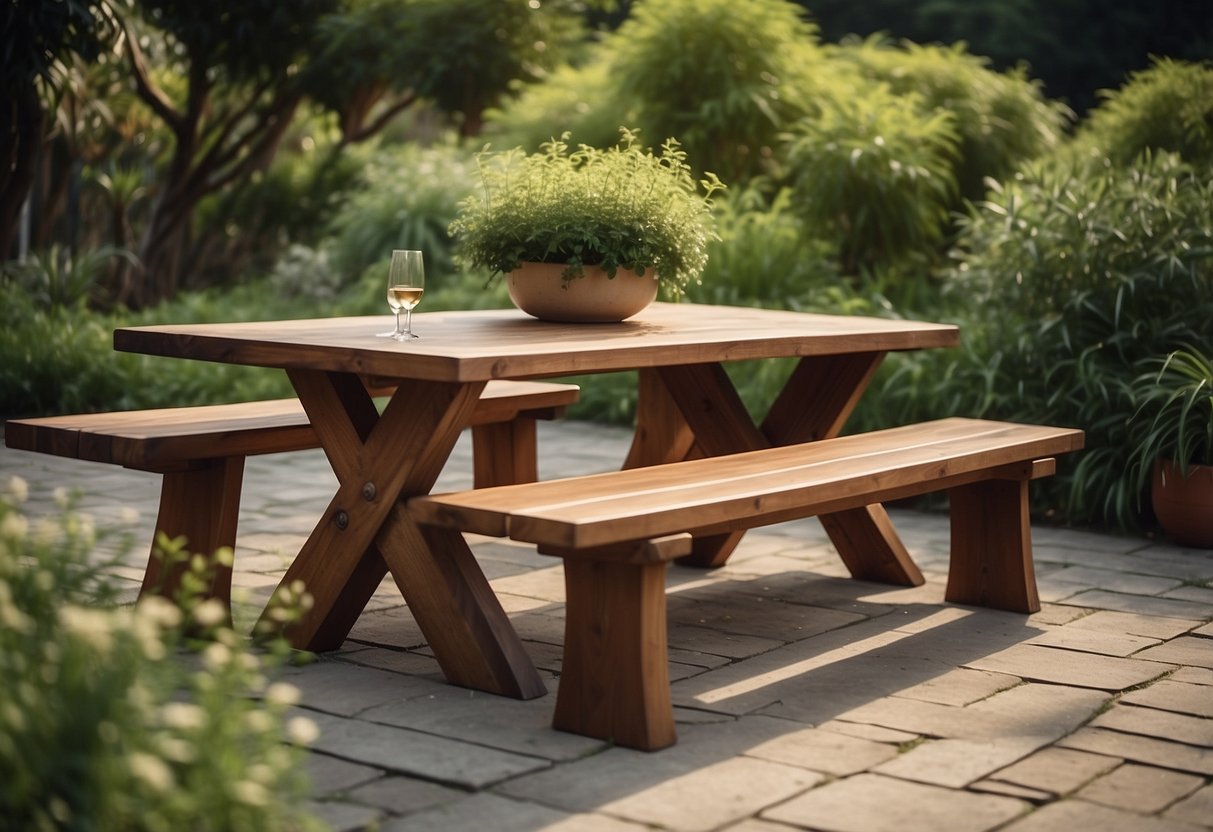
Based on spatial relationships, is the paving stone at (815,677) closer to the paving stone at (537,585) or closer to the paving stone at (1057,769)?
the paving stone at (1057,769)

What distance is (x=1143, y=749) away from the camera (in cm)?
302

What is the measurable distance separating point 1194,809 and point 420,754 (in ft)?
4.77

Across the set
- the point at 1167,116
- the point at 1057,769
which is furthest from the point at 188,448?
the point at 1167,116

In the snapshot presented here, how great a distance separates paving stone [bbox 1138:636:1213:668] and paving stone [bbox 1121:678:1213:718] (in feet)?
0.70

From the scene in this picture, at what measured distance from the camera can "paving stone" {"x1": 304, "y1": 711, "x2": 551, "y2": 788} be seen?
2.76m

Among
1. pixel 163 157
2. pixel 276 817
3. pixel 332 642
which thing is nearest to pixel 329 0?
pixel 163 157

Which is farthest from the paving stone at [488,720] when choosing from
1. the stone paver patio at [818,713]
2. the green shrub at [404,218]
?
the green shrub at [404,218]

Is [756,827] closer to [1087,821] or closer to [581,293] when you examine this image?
[1087,821]

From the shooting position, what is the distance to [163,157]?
47.0 ft

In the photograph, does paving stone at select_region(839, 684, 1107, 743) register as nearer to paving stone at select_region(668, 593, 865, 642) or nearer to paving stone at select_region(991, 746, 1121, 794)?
paving stone at select_region(991, 746, 1121, 794)

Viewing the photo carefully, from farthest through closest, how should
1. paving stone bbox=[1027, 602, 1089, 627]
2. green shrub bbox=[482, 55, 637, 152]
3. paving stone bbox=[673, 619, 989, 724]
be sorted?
1. green shrub bbox=[482, 55, 637, 152]
2. paving stone bbox=[1027, 602, 1089, 627]
3. paving stone bbox=[673, 619, 989, 724]

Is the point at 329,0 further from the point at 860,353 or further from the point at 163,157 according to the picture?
the point at 860,353

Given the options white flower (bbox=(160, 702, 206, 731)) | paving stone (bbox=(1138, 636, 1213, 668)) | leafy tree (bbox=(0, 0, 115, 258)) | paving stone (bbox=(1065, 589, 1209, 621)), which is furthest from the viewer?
leafy tree (bbox=(0, 0, 115, 258))

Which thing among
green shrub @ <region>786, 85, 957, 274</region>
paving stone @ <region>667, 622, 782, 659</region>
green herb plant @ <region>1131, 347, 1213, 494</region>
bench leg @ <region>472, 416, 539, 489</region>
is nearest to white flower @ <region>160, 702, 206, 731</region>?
paving stone @ <region>667, 622, 782, 659</region>
